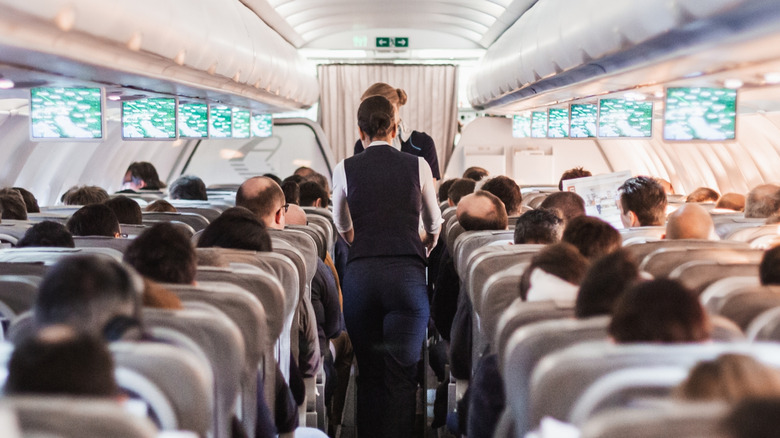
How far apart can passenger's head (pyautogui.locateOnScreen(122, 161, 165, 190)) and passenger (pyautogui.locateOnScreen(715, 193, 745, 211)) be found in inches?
289

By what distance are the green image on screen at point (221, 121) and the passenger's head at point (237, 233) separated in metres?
8.49

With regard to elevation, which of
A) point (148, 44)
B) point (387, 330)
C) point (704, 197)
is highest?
point (148, 44)

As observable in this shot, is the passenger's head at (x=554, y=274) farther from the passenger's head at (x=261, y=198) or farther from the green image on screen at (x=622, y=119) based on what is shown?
the green image on screen at (x=622, y=119)

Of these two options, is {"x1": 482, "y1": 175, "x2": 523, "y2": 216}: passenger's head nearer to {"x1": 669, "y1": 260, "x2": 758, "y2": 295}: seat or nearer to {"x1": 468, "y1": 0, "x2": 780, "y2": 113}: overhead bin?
{"x1": 468, "y1": 0, "x2": 780, "y2": 113}: overhead bin

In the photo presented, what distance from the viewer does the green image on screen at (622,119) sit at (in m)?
10.3

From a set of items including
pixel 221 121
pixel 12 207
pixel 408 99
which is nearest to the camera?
pixel 12 207

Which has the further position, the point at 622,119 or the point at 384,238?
the point at 622,119

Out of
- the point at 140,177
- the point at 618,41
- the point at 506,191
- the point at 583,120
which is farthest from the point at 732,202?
the point at 140,177

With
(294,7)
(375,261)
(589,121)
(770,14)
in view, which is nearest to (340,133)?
(294,7)

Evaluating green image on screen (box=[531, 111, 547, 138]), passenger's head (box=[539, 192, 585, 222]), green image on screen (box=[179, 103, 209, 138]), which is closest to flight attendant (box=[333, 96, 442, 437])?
passenger's head (box=[539, 192, 585, 222])

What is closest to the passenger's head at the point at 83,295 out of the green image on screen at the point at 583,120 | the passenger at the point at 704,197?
the passenger at the point at 704,197

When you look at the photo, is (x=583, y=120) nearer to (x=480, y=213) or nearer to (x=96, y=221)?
(x=480, y=213)

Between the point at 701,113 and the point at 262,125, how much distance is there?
31.9ft

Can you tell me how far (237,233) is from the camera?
399cm
